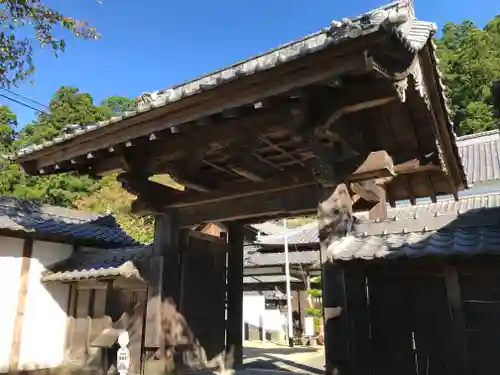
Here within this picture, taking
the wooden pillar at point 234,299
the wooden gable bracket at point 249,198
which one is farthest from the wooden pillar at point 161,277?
the wooden pillar at point 234,299

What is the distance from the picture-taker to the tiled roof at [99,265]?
780 centimetres

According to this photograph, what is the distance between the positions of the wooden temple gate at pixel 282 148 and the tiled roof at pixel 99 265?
1226mm

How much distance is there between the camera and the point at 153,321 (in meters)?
6.41

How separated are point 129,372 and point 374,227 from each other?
5330 mm

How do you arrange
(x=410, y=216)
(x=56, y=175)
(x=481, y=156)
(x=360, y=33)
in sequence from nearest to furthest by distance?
(x=360, y=33) < (x=410, y=216) < (x=481, y=156) < (x=56, y=175)

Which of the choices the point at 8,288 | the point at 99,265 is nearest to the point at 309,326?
the point at 99,265

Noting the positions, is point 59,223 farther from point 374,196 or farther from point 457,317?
point 457,317

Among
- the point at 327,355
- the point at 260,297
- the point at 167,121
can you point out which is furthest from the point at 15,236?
the point at 260,297

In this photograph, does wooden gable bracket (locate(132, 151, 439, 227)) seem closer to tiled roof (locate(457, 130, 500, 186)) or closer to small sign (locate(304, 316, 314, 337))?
small sign (locate(304, 316, 314, 337))

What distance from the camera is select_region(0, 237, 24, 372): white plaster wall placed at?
9102 millimetres

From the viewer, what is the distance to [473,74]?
2970cm

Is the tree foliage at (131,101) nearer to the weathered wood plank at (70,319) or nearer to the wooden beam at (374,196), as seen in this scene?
the weathered wood plank at (70,319)

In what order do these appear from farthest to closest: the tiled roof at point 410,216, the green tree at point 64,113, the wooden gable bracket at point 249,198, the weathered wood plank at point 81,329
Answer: the green tree at point 64,113, the weathered wood plank at point 81,329, the wooden gable bracket at point 249,198, the tiled roof at point 410,216

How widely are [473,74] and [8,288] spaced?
3215cm
